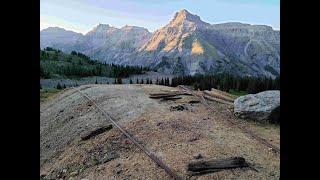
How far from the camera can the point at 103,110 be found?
833 inches

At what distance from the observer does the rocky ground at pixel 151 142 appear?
468 inches

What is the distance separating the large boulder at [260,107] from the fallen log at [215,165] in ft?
22.2

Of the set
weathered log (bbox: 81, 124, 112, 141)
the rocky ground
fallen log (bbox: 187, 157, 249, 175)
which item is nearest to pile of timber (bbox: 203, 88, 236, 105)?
the rocky ground

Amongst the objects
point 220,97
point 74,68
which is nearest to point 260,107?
point 220,97

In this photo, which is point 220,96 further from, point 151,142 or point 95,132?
point 151,142

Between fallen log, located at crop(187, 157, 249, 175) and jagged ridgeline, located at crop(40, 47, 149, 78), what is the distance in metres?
43.6

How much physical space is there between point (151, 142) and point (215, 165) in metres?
3.44

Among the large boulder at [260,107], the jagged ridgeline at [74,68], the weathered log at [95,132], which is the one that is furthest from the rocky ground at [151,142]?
the jagged ridgeline at [74,68]

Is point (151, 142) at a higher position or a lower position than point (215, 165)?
higher

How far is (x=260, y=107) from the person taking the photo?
18.4 m

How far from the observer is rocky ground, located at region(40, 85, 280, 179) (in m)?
11.9
